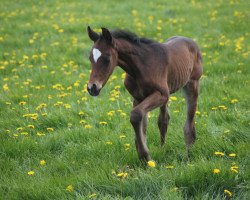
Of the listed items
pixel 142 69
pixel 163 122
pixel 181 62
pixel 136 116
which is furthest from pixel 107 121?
pixel 136 116

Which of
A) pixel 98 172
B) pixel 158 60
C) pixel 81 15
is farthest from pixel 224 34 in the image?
pixel 98 172

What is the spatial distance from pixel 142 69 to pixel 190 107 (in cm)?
124

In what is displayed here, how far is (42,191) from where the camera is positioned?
4.21m

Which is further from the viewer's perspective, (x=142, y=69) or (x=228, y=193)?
(x=142, y=69)

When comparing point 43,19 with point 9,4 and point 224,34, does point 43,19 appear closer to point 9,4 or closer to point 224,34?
point 9,4

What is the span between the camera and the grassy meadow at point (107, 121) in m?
4.20

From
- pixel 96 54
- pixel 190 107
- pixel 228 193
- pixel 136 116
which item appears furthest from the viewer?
pixel 190 107

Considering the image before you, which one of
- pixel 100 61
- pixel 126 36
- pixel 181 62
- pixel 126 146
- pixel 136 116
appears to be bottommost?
pixel 126 146

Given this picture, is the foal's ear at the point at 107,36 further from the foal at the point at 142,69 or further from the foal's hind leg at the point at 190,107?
the foal's hind leg at the point at 190,107

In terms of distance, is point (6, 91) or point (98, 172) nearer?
point (98, 172)

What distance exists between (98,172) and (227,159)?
140 centimetres

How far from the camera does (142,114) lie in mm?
4258

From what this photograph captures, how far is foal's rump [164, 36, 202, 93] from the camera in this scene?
497 centimetres

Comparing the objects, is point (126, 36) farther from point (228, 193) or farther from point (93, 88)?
point (228, 193)
